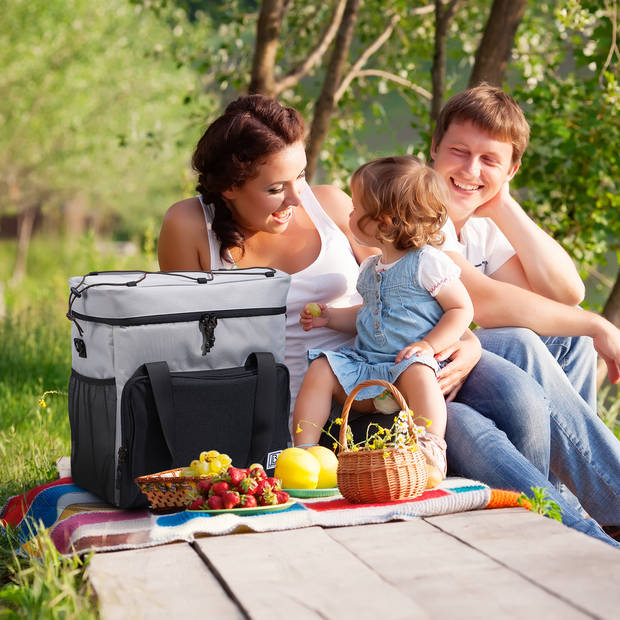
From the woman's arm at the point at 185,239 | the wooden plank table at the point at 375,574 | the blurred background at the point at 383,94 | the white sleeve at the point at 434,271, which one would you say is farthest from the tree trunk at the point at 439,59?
the wooden plank table at the point at 375,574

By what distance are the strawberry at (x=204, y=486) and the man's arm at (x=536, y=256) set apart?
1612 mm

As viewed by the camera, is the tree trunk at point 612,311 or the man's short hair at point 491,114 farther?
the tree trunk at point 612,311

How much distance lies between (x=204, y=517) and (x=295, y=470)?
38 cm

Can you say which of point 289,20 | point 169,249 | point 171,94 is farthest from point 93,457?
point 171,94

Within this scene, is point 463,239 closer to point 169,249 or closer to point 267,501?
point 169,249

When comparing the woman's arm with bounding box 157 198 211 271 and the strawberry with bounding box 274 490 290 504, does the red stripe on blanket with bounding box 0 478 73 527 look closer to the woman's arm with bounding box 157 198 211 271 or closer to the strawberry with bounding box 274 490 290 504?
the strawberry with bounding box 274 490 290 504

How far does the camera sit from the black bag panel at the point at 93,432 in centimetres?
246

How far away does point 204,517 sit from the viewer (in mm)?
2193

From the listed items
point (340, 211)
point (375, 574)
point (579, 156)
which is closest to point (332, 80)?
point (579, 156)

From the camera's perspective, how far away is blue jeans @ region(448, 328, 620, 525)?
Result: 9.32 feet

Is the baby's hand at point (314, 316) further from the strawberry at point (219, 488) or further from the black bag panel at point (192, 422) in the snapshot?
the strawberry at point (219, 488)

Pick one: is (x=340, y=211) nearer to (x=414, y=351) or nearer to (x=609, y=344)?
(x=414, y=351)

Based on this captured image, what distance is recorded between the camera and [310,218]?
11.1 feet

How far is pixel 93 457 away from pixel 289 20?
5.56m
